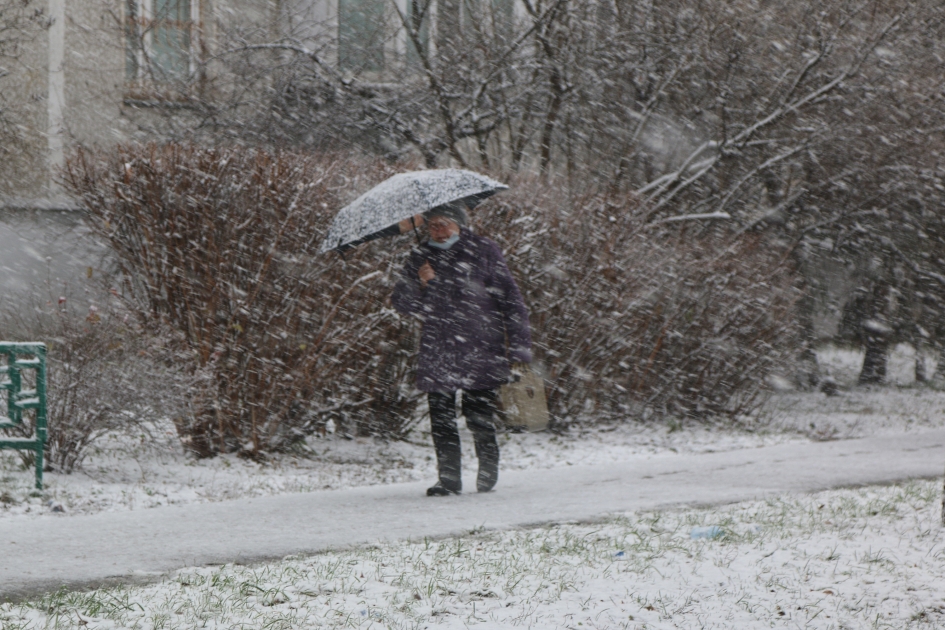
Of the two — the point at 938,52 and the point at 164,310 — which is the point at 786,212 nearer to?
the point at 938,52

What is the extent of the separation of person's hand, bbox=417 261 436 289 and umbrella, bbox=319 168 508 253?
32 centimetres

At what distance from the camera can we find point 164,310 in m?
7.66

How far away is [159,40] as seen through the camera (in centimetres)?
1462

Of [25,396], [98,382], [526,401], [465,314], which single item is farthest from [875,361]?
[25,396]

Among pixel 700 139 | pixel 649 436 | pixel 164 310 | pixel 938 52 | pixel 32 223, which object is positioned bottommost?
pixel 649 436

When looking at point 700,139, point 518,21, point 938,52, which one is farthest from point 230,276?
point 938,52

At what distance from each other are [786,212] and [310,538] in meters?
11.1

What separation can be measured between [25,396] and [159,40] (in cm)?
940

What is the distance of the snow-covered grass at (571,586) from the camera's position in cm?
376

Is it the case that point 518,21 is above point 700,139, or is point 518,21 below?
above

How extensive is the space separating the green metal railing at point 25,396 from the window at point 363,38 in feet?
23.9

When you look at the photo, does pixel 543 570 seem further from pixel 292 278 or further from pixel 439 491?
pixel 292 278

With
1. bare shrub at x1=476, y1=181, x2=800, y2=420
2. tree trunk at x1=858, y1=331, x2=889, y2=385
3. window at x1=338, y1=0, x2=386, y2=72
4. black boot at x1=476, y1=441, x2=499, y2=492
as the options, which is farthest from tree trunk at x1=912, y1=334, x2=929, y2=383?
black boot at x1=476, y1=441, x2=499, y2=492

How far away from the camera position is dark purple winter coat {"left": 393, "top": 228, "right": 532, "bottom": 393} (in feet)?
20.8
